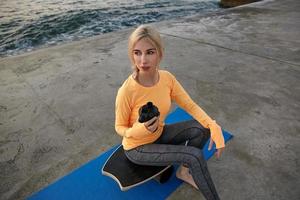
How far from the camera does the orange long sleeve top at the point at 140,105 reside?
184 centimetres

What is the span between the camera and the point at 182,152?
1.86 metres

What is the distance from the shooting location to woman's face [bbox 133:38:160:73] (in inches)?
69.1

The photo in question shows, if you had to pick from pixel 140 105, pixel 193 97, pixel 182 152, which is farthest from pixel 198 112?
pixel 193 97

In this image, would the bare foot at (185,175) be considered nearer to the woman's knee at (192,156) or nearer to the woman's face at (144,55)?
the woman's knee at (192,156)

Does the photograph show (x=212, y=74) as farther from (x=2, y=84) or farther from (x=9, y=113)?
(x=2, y=84)

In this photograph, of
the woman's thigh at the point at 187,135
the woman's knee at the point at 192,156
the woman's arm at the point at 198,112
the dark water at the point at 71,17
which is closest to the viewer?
the woman's knee at the point at 192,156

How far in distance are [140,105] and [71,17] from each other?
972 cm

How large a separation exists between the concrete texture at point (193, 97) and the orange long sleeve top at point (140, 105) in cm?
60

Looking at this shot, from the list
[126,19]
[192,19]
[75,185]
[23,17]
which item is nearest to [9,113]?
[75,185]

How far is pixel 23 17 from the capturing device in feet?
34.3

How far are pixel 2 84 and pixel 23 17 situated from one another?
759 centimetres

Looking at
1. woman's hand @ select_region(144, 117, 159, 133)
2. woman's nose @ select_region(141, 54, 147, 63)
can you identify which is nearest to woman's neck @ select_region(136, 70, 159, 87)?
woman's nose @ select_region(141, 54, 147, 63)

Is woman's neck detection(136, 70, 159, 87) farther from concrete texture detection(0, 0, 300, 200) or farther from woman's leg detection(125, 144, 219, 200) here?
concrete texture detection(0, 0, 300, 200)

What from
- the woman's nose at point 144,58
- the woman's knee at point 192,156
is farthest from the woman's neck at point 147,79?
the woman's knee at point 192,156
